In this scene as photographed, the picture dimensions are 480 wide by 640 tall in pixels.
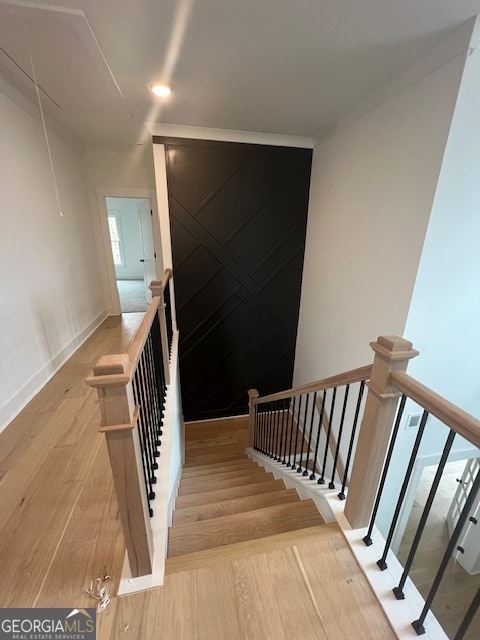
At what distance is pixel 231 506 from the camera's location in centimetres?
190

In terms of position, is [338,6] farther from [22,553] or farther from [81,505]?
[22,553]

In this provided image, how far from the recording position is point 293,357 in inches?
148

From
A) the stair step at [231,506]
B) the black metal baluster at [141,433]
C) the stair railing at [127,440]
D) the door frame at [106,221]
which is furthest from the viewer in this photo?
the door frame at [106,221]

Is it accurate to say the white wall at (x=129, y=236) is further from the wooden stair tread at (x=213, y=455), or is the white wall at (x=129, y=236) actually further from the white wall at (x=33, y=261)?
the wooden stair tread at (x=213, y=455)

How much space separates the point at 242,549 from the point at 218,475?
5.10ft

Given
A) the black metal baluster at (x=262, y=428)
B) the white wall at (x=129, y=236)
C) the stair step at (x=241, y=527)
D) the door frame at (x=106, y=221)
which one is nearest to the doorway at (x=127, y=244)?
the white wall at (x=129, y=236)

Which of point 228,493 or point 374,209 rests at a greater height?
point 374,209

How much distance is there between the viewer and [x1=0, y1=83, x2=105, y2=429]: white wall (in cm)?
190

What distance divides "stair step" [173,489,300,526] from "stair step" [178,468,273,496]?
1.11 ft

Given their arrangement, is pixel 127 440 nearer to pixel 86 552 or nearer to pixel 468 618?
pixel 86 552

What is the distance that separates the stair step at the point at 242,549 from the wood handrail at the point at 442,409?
0.80m

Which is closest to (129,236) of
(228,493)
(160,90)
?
(160,90)

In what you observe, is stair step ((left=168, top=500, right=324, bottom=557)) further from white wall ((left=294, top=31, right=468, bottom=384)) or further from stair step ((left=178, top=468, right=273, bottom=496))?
white wall ((left=294, top=31, right=468, bottom=384))

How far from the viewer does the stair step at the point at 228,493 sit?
2.02m
